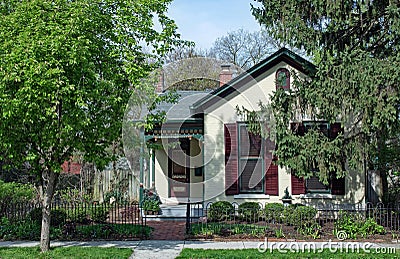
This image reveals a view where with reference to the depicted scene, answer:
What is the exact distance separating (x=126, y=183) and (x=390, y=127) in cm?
1192

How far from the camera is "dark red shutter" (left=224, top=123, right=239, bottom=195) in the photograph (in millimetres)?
14477

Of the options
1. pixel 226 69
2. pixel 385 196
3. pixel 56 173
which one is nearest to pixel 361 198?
pixel 385 196

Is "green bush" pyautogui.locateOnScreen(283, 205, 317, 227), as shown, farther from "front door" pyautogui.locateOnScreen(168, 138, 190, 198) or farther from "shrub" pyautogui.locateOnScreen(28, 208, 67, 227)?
"front door" pyautogui.locateOnScreen(168, 138, 190, 198)

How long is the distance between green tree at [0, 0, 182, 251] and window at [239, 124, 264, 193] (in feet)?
18.4

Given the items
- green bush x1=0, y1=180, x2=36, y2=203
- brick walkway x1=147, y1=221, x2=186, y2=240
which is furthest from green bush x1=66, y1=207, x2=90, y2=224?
brick walkway x1=147, y1=221, x2=186, y2=240

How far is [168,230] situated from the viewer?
12688mm

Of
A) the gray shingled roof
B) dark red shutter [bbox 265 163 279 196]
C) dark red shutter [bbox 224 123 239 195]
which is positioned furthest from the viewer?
the gray shingled roof

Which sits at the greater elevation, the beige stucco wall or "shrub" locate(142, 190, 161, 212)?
the beige stucco wall

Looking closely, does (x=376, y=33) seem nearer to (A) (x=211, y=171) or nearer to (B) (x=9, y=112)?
(A) (x=211, y=171)

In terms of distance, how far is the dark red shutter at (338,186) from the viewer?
14.2 meters

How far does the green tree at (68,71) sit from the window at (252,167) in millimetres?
5621

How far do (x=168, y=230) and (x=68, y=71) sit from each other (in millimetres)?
6071

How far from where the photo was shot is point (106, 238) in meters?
11.4

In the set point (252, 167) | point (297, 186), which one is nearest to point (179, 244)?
point (252, 167)
